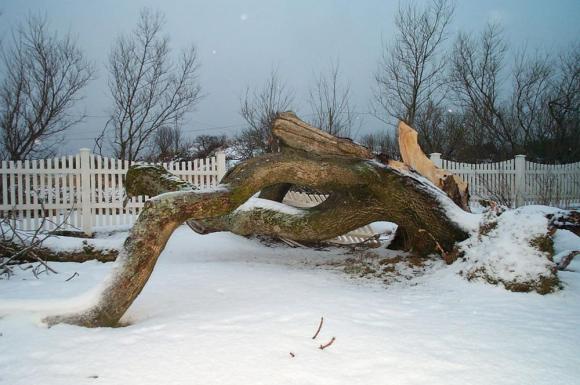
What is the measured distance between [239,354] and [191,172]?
701 centimetres

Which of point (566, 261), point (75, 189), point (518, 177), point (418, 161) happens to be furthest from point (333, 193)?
point (518, 177)

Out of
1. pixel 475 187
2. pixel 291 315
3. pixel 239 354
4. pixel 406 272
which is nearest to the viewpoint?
pixel 239 354

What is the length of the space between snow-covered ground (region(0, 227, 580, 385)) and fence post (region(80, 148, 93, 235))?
174 inches

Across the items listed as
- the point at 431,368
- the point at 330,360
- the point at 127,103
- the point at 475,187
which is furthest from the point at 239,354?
the point at 127,103

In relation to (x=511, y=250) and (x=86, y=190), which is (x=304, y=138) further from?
(x=86, y=190)

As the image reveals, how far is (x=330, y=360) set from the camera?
209 cm

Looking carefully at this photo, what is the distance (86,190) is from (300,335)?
7312 mm

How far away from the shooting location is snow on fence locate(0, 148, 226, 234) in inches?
303

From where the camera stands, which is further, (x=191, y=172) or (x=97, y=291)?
(x=191, y=172)

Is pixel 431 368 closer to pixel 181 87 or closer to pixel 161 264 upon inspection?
pixel 161 264

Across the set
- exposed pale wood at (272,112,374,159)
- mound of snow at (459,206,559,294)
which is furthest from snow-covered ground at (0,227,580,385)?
exposed pale wood at (272,112,374,159)

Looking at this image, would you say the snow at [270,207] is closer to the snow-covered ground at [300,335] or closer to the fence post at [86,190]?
the snow-covered ground at [300,335]

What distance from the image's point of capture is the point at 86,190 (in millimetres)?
8086

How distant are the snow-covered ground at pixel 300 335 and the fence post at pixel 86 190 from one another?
4.42m
